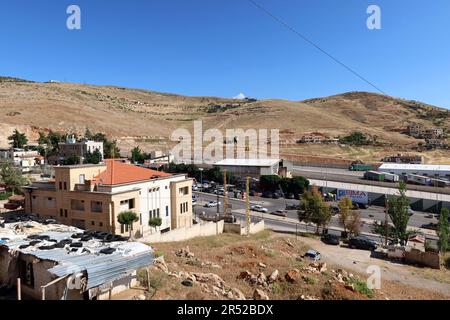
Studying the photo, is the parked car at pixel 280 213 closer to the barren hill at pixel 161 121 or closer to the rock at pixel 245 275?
the rock at pixel 245 275

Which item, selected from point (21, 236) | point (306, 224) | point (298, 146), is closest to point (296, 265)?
point (21, 236)

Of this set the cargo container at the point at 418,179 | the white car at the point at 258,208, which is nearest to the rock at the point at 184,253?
the white car at the point at 258,208

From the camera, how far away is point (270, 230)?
43.9 metres

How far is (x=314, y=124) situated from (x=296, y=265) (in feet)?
505

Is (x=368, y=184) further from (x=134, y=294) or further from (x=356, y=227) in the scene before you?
(x=134, y=294)

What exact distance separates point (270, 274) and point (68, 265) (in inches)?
493

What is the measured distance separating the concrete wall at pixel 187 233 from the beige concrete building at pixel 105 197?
2116 millimetres

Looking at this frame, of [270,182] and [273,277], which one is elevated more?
[270,182]

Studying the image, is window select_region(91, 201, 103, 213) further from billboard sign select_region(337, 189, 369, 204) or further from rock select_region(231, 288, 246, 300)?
billboard sign select_region(337, 189, 369, 204)

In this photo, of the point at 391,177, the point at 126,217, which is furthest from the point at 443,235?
the point at 391,177

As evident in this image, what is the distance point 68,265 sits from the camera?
16.0 metres

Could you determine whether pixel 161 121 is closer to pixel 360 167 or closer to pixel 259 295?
pixel 360 167

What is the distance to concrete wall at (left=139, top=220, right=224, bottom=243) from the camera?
30420 millimetres

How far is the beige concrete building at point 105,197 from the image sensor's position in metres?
29.8
